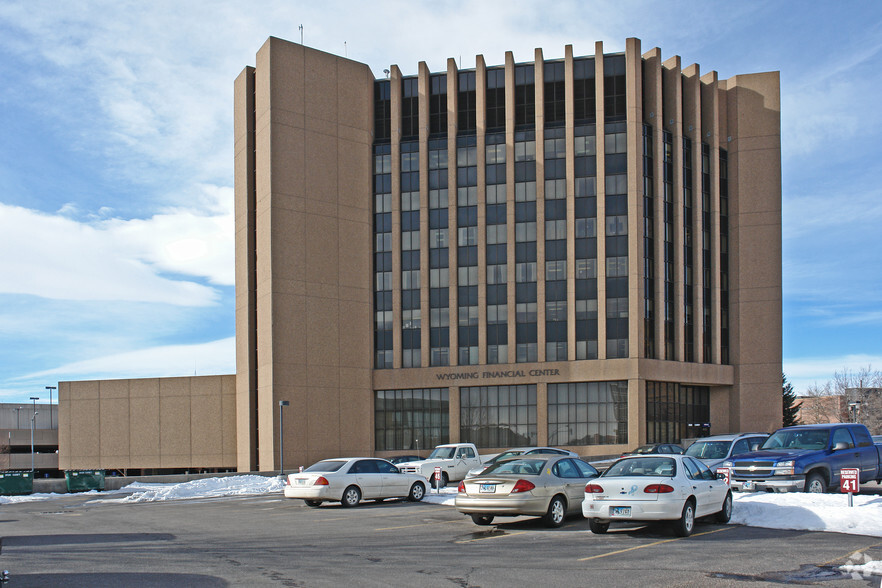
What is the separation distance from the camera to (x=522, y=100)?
59.9m

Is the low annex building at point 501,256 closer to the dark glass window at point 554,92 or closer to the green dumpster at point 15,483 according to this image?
the dark glass window at point 554,92

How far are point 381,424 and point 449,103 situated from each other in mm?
23709

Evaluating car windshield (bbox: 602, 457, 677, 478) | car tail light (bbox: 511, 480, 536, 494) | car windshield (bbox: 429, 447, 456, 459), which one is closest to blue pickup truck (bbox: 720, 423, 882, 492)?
car windshield (bbox: 602, 457, 677, 478)

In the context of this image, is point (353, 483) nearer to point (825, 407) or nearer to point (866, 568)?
point (866, 568)

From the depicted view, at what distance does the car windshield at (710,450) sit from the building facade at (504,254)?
30.7 m

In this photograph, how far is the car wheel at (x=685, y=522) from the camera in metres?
14.8

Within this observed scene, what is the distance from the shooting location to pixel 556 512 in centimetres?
1683

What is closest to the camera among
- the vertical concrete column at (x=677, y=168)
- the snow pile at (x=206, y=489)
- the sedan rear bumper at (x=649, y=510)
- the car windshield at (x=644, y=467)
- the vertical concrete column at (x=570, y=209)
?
the sedan rear bumper at (x=649, y=510)

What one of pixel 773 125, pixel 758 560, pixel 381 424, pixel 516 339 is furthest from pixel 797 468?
pixel 773 125

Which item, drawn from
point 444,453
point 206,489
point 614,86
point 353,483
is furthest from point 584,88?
point 353,483

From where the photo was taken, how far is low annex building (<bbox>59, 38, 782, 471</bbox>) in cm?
5578

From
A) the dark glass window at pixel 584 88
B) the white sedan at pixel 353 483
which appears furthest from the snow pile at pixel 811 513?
the dark glass window at pixel 584 88

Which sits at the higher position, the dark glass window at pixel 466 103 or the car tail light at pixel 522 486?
the dark glass window at pixel 466 103

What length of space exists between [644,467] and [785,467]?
5.22m
